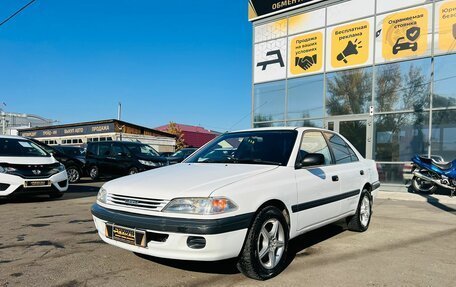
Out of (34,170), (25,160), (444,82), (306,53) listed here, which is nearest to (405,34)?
(444,82)

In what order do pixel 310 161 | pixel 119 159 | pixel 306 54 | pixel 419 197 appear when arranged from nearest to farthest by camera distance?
pixel 310 161, pixel 419 197, pixel 306 54, pixel 119 159

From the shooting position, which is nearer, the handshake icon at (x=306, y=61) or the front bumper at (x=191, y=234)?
the front bumper at (x=191, y=234)

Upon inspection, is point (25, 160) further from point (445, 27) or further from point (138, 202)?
point (445, 27)

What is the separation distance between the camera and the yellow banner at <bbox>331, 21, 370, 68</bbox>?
13.4 meters

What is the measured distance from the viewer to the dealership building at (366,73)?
39.0 ft

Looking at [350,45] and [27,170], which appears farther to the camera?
[350,45]

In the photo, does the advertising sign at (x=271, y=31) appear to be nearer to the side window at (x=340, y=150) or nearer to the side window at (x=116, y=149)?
the side window at (x=116, y=149)

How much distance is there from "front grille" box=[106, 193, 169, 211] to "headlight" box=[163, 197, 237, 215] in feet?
0.27

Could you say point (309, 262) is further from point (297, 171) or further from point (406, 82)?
point (406, 82)

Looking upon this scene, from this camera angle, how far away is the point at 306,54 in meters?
14.9

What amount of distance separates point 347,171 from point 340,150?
1.19 feet

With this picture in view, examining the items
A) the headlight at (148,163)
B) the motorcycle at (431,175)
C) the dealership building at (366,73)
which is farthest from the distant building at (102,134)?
the motorcycle at (431,175)

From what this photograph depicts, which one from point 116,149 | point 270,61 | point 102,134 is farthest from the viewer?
point 102,134

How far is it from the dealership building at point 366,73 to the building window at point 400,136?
0.10ft
